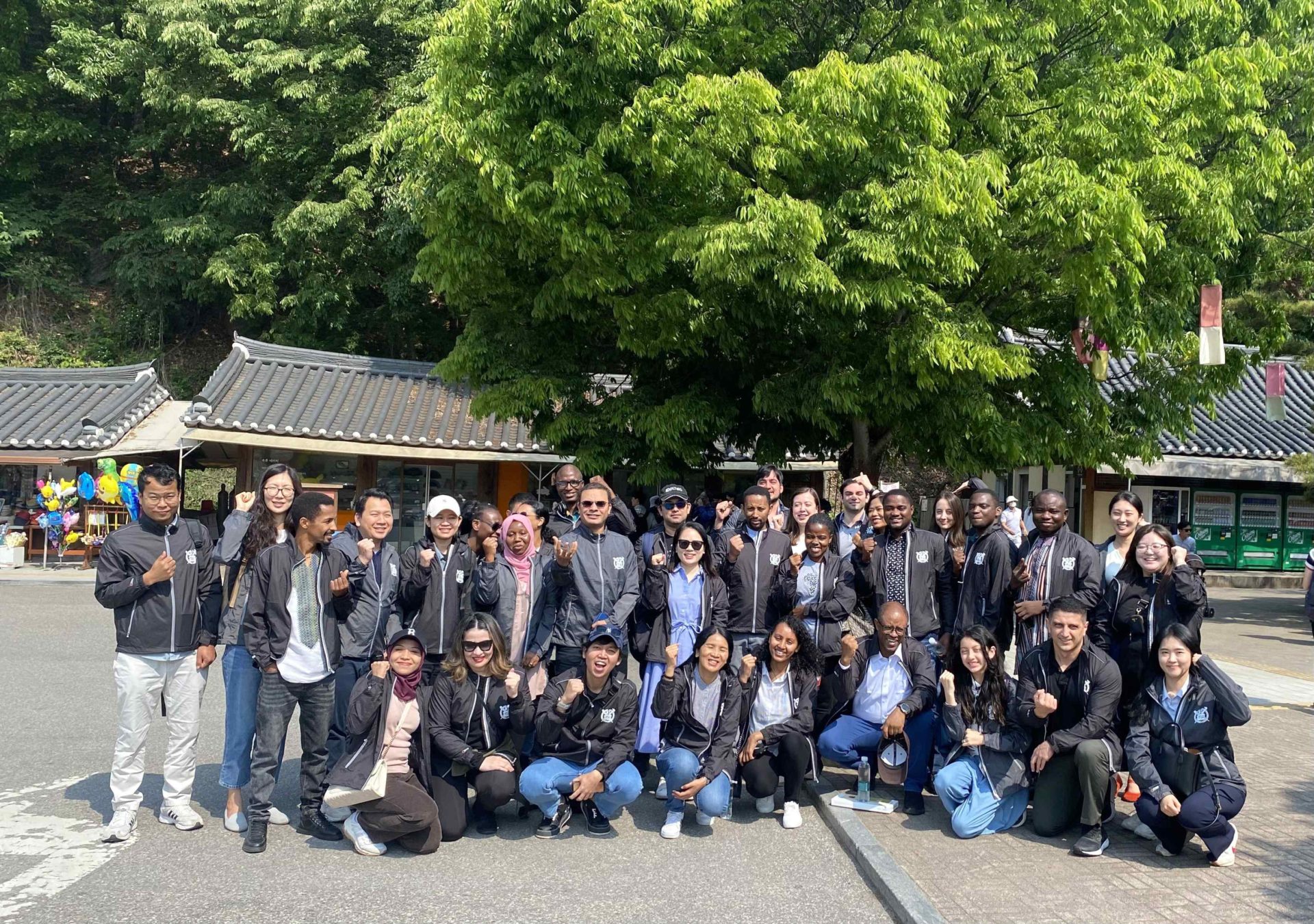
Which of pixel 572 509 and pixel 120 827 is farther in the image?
pixel 572 509

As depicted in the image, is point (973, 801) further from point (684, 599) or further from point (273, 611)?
point (273, 611)

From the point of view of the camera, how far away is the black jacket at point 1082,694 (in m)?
5.90

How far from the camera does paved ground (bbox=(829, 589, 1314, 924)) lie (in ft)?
16.3

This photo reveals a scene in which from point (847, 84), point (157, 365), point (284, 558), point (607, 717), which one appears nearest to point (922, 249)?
point (847, 84)

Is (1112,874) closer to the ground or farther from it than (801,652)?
closer to the ground

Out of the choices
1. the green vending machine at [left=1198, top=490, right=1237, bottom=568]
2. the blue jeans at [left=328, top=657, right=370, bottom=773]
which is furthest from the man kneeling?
the green vending machine at [left=1198, top=490, right=1237, bottom=568]

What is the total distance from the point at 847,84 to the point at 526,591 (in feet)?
17.3

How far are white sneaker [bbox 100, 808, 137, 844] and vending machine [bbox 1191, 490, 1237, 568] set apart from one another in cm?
2095

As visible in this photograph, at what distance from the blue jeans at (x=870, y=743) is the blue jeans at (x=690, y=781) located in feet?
2.76

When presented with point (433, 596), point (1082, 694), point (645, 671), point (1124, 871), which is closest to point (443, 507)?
point (433, 596)

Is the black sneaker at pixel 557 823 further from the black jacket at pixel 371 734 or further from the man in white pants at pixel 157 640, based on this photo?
the man in white pants at pixel 157 640

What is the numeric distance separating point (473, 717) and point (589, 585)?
4.19ft

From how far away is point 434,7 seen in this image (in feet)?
75.9

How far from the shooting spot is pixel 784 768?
21.3 feet
